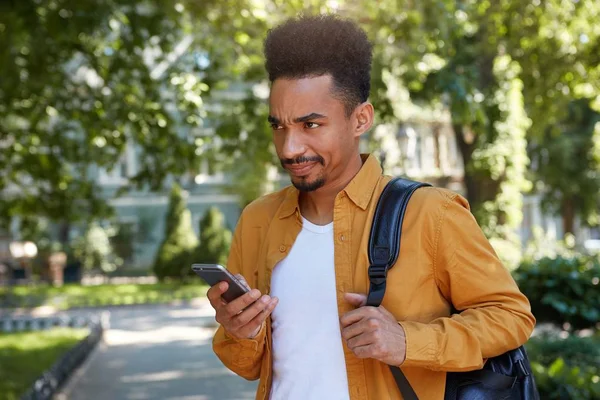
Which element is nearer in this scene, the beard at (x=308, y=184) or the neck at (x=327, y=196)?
the beard at (x=308, y=184)

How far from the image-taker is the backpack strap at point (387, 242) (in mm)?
→ 2466

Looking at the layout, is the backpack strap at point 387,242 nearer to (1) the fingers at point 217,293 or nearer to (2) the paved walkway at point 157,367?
(1) the fingers at point 217,293

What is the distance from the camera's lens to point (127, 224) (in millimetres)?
37625

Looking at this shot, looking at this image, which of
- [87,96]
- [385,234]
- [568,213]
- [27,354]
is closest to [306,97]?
[385,234]

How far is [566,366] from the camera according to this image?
7039mm

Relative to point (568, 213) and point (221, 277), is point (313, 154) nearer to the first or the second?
point (221, 277)

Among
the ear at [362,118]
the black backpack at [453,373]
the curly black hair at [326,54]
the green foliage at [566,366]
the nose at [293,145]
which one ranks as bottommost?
the green foliage at [566,366]

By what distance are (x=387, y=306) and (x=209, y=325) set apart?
17.5 m

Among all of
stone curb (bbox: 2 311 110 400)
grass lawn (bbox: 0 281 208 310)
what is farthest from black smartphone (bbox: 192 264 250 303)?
grass lawn (bbox: 0 281 208 310)

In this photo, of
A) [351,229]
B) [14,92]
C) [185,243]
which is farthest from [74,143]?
[185,243]

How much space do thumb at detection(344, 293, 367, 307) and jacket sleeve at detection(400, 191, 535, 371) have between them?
0.40ft

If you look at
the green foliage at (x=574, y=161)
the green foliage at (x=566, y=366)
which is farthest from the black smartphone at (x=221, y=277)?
the green foliage at (x=574, y=161)

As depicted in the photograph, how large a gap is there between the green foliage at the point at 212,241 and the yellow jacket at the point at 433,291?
27.1 metres

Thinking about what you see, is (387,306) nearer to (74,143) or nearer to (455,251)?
(455,251)
